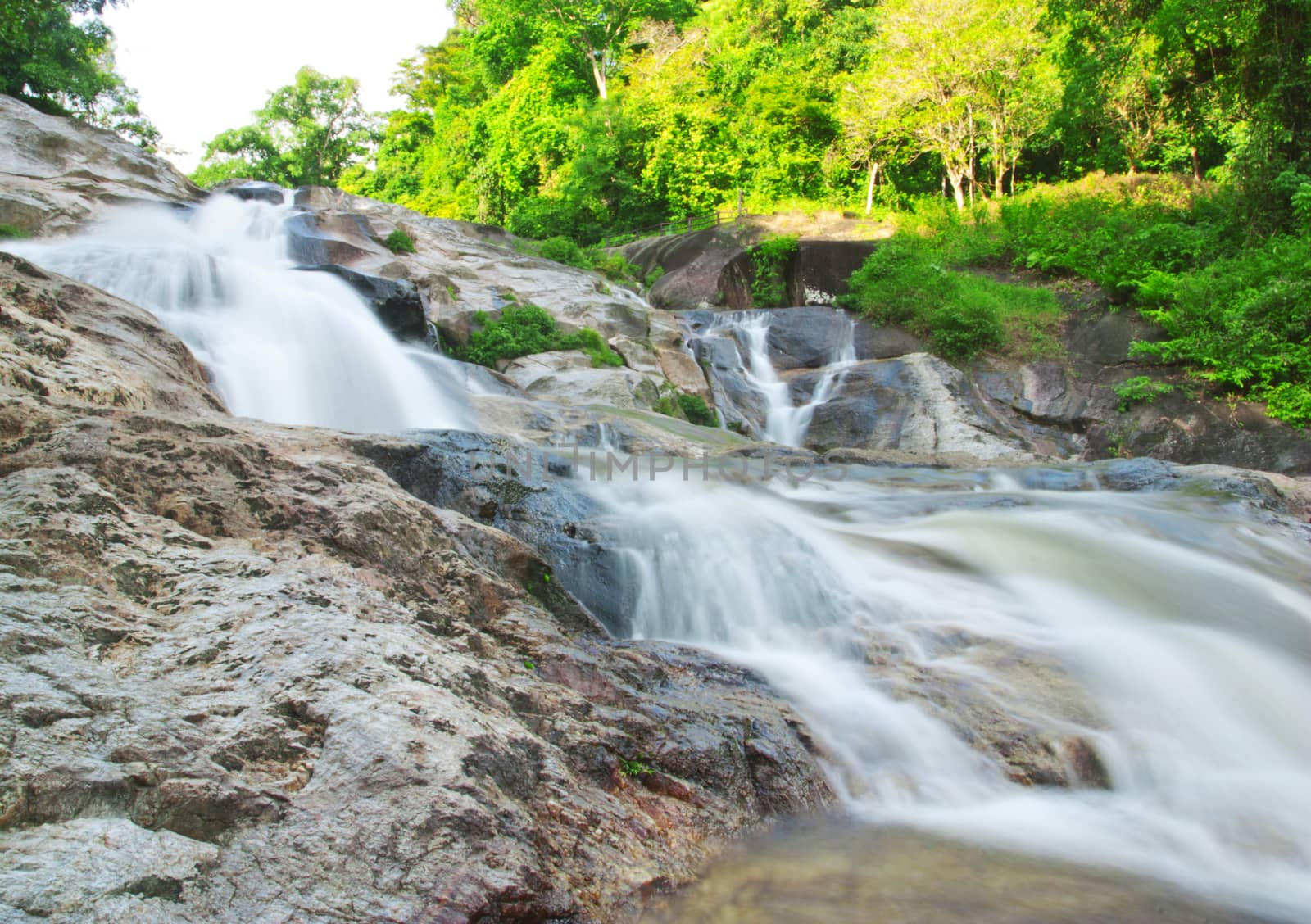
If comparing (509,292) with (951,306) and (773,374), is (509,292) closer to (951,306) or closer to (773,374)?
(773,374)

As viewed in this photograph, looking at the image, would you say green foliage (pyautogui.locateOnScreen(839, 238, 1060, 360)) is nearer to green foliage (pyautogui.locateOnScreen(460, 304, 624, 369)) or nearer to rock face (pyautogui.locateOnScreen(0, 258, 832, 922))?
green foliage (pyautogui.locateOnScreen(460, 304, 624, 369))

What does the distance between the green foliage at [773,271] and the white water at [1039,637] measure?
14.8 meters

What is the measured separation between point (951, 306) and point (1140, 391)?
3967 millimetres

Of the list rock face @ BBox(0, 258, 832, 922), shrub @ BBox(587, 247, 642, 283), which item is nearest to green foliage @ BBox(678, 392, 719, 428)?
shrub @ BBox(587, 247, 642, 283)

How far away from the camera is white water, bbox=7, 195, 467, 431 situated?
8.59 meters

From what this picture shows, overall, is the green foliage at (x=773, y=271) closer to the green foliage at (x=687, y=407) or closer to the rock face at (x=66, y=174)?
the green foliage at (x=687, y=407)

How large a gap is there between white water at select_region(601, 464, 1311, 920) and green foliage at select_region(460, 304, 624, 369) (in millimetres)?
7475

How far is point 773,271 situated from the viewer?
835 inches

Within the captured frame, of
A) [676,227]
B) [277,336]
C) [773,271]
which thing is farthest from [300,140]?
[277,336]

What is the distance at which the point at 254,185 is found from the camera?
66.4 feet

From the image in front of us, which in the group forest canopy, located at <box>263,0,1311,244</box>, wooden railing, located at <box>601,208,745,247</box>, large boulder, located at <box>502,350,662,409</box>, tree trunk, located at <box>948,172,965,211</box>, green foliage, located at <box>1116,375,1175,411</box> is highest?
forest canopy, located at <box>263,0,1311,244</box>

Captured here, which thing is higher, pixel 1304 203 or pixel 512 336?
pixel 1304 203

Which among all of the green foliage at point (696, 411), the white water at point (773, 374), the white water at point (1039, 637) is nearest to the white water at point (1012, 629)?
the white water at point (1039, 637)

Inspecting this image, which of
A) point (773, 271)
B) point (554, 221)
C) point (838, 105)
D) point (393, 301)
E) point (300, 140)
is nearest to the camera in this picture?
point (393, 301)
